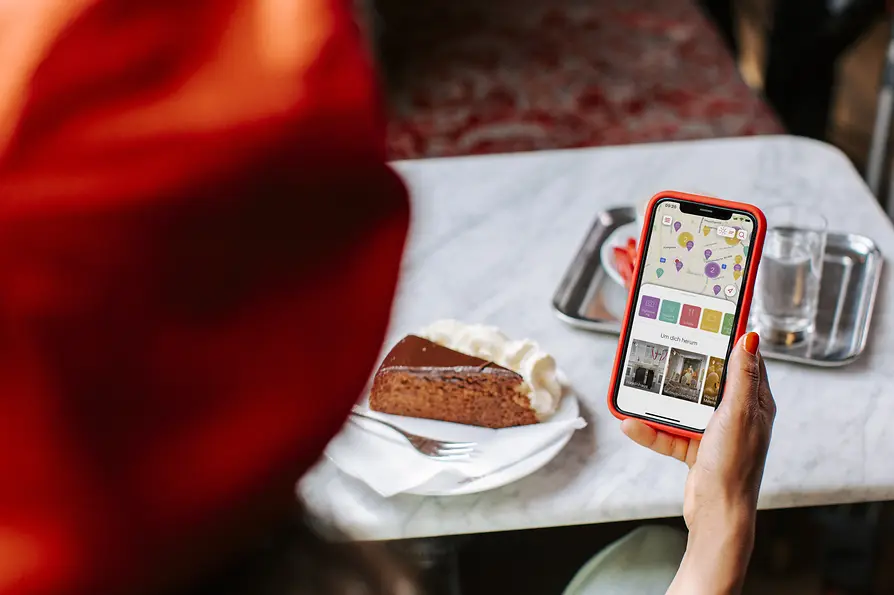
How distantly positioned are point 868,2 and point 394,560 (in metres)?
2.34

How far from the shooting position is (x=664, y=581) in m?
0.94

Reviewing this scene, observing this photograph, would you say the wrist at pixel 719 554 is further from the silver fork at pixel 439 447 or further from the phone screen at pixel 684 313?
the silver fork at pixel 439 447

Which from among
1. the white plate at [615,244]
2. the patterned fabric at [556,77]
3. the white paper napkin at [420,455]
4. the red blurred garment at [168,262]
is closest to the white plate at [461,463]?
the white paper napkin at [420,455]

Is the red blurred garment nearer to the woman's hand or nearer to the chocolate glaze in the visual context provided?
the woman's hand

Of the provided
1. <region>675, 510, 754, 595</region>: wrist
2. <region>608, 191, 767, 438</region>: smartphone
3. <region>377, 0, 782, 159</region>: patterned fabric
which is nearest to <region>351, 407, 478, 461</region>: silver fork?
<region>608, 191, 767, 438</region>: smartphone

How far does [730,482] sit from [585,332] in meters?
0.35

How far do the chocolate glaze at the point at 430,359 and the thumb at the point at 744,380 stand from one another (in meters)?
0.24

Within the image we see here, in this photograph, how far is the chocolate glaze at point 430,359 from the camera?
98 centimetres

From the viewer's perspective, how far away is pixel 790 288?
1.07 metres

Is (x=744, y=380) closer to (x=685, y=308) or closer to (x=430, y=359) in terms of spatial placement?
(x=685, y=308)

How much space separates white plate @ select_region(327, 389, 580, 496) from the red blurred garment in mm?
646

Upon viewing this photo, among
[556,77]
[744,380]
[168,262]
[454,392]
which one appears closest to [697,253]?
[744,380]

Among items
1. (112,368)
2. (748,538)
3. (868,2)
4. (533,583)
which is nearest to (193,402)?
(112,368)

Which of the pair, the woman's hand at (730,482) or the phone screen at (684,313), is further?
the phone screen at (684,313)
